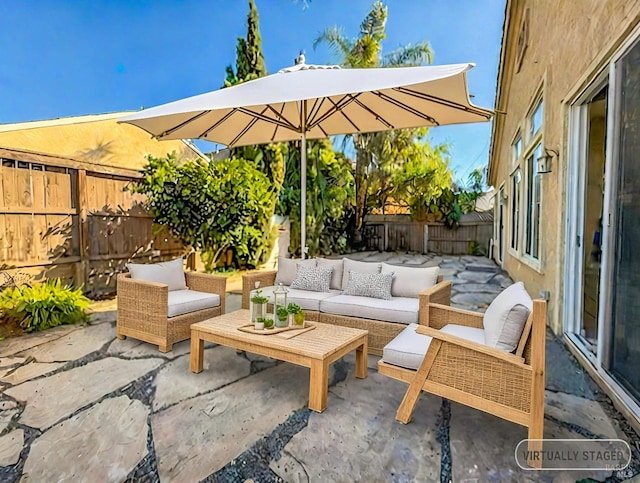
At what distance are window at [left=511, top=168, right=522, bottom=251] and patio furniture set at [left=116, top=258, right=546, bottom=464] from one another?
458 cm

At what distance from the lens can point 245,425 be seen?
2357 millimetres

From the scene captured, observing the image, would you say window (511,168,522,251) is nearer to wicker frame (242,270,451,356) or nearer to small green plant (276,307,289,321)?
wicker frame (242,270,451,356)

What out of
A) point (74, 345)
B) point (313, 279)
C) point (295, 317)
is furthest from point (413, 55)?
point (74, 345)

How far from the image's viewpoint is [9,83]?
832cm

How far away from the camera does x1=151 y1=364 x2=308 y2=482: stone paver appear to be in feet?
6.57

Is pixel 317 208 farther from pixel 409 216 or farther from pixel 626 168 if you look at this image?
pixel 626 168

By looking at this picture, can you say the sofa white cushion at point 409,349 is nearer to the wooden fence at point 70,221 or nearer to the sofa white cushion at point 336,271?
the sofa white cushion at point 336,271

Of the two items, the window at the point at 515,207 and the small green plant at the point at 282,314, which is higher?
the window at the point at 515,207

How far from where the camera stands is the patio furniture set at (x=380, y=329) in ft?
6.92

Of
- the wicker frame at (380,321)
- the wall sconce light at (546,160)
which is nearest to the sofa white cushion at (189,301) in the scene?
the wicker frame at (380,321)

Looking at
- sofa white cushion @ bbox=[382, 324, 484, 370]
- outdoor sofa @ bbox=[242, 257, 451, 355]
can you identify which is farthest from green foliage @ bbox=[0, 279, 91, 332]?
sofa white cushion @ bbox=[382, 324, 484, 370]

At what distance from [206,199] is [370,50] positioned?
9.97 m

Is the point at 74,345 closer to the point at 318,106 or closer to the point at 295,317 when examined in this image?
the point at 295,317

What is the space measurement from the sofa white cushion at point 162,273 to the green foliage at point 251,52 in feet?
19.5
